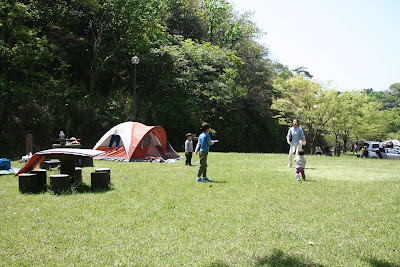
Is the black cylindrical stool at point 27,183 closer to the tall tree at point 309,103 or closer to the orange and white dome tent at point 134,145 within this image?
the orange and white dome tent at point 134,145

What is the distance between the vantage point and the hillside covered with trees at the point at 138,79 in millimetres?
19219

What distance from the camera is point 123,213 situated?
5.79 metres

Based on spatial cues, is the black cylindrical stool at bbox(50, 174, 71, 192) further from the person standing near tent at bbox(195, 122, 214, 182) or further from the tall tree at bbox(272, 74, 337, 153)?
the tall tree at bbox(272, 74, 337, 153)

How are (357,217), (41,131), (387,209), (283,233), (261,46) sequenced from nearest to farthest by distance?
(283,233), (357,217), (387,209), (41,131), (261,46)

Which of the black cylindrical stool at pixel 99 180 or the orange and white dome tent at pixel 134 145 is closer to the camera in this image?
the black cylindrical stool at pixel 99 180

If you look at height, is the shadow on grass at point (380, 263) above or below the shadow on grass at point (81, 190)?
below

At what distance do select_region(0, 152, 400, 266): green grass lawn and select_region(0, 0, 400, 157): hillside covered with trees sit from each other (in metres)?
13.1

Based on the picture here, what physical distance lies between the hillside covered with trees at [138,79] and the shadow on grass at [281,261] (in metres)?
18.0

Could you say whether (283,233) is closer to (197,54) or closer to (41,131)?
(41,131)

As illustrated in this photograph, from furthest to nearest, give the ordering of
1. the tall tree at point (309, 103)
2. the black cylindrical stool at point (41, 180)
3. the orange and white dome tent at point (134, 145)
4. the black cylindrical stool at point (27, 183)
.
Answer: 1. the tall tree at point (309, 103)
2. the orange and white dome tent at point (134, 145)
3. the black cylindrical stool at point (41, 180)
4. the black cylindrical stool at point (27, 183)

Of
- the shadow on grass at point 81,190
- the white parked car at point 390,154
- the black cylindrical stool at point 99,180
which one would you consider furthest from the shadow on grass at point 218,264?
the white parked car at point 390,154

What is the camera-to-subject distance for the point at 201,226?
5.08 metres

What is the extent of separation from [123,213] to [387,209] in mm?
5017

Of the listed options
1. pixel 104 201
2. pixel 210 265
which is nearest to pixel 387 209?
pixel 210 265
